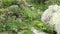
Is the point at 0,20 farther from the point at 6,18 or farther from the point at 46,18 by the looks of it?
the point at 46,18

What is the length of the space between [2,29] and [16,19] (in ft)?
2.37

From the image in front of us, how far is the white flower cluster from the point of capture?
Answer: 8.16m

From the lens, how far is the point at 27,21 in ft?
28.6

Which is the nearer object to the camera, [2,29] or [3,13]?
[2,29]

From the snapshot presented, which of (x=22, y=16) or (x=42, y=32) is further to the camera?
(x=22, y=16)

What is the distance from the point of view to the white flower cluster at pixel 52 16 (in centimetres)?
816

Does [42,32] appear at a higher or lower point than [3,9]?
lower

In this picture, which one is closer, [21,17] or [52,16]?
[52,16]

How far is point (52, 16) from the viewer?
862 centimetres

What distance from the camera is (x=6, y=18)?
8562 millimetres

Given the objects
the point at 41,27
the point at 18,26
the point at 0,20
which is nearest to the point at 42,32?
the point at 41,27

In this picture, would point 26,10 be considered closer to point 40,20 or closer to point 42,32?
point 40,20

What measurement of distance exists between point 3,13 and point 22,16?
26.1 inches

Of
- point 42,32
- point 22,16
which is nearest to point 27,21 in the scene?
point 22,16
